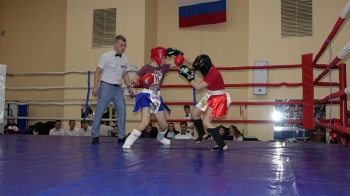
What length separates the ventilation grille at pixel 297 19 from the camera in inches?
233

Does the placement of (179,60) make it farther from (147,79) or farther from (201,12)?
(201,12)

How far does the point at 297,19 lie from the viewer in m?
5.97

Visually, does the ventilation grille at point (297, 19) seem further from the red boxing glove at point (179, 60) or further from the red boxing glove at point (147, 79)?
the red boxing glove at point (147, 79)

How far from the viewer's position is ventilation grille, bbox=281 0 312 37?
5.93 metres

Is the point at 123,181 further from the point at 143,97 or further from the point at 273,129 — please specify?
the point at 273,129

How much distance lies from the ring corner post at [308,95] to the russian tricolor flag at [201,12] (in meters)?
2.94

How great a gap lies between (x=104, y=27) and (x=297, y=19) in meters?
3.74

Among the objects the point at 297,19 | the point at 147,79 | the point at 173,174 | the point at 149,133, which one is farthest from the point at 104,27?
the point at 173,174

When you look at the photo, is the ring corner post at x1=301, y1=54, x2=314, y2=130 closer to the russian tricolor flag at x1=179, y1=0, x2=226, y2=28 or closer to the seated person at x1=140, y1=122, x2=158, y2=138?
the seated person at x1=140, y1=122, x2=158, y2=138

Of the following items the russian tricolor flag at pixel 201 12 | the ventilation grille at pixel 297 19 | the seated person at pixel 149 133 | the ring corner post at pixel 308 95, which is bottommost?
the seated person at pixel 149 133

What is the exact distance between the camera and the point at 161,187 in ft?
4.61

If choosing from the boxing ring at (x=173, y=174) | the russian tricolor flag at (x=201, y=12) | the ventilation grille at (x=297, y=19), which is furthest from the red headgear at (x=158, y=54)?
the russian tricolor flag at (x=201, y=12)

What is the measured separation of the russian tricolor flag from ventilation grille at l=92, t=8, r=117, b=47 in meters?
1.40

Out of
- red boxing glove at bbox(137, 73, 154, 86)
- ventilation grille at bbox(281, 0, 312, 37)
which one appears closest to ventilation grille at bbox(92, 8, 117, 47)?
ventilation grille at bbox(281, 0, 312, 37)
